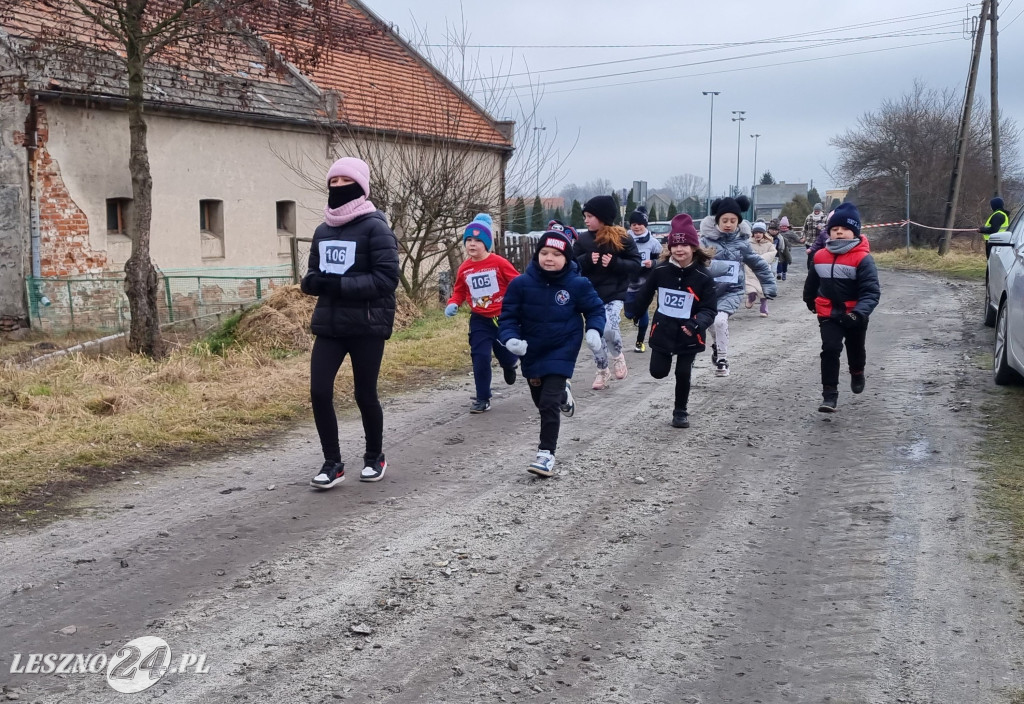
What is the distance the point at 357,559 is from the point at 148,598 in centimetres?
98

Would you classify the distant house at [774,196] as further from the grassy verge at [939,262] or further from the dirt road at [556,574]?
the dirt road at [556,574]

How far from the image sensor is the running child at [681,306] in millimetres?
8031

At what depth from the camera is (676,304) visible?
319 inches

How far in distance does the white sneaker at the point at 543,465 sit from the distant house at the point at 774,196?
70.6m

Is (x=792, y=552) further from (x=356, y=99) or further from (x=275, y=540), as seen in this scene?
(x=356, y=99)

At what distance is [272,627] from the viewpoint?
408 cm

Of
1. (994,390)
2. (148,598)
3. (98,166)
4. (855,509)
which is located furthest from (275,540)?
(98,166)

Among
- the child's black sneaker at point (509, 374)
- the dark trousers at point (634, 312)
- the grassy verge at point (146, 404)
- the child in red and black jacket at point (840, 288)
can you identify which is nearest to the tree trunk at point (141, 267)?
the grassy verge at point (146, 404)

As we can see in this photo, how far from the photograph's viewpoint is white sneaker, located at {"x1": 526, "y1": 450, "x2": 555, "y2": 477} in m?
6.40

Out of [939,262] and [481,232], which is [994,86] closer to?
[939,262]

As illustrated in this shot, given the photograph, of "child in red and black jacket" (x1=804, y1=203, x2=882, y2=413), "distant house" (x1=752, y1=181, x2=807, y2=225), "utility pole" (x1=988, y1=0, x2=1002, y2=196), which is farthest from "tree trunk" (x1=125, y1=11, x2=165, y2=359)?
"distant house" (x1=752, y1=181, x2=807, y2=225)

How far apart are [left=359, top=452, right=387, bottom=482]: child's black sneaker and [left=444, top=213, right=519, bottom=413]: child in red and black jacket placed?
231cm

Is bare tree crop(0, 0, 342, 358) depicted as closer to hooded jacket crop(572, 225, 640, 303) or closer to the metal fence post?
hooded jacket crop(572, 225, 640, 303)

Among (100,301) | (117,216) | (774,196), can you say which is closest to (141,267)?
(100,301)
